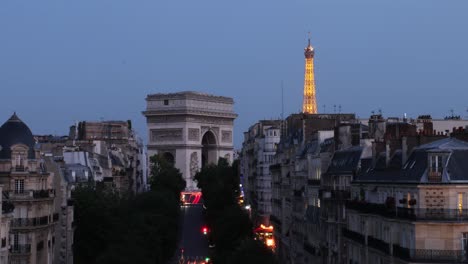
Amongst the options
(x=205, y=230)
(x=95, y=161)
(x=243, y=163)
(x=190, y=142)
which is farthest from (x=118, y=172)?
(x=190, y=142)

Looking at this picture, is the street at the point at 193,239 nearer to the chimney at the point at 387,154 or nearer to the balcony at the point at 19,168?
the balcony at the point at 19,168

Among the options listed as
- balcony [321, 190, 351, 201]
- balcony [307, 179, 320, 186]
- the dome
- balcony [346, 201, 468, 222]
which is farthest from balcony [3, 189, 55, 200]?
balcony [346, 201, 468, 222]

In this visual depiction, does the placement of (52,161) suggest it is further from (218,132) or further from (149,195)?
(218,132)

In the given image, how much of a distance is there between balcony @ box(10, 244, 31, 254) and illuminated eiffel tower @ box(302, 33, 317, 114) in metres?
79.1

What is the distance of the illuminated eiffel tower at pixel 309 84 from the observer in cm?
12962

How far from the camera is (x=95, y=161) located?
8006cm

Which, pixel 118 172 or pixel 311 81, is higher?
pixel 311 81

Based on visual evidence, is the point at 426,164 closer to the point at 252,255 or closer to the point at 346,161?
the point at 346,161

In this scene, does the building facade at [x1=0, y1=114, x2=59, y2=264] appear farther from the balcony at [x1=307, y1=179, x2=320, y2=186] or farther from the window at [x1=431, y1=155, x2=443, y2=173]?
the window at [x1=431, y1=155, x2=443, y2=173]

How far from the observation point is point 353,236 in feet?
141

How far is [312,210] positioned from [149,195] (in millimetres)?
31682

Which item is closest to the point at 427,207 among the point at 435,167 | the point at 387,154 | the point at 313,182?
the point at 435,167

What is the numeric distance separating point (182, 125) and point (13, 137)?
11616cm

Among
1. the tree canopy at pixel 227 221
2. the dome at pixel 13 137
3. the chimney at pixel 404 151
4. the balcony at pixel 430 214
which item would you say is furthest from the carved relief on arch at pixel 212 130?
the balcony at pixel 430 214
